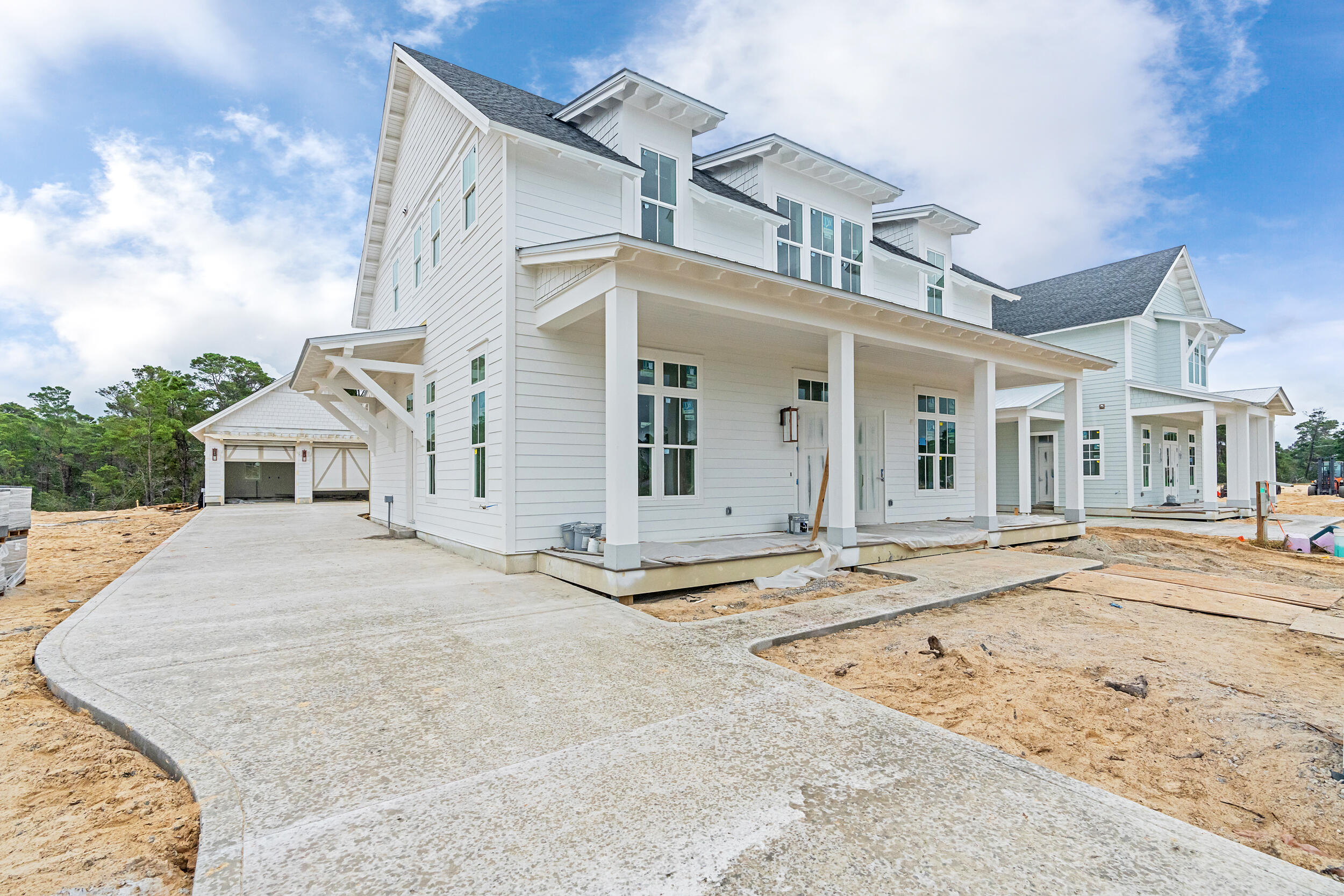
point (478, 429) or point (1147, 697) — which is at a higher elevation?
point (478, 429)

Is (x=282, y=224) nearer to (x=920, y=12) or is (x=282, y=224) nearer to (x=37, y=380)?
(x=920, y=12)

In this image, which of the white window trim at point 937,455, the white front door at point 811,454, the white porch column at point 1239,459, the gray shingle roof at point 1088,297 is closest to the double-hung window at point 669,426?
the white front door at point 811,454

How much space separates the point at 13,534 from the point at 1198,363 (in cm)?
2896

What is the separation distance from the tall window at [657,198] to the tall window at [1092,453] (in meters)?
17.1

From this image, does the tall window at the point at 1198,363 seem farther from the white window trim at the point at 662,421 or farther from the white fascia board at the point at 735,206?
the white window trim at the point at 662,421

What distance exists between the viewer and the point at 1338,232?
18.8m

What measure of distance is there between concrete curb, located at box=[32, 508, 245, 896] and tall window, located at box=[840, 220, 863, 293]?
36.1 ft

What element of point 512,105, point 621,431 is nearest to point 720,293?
point 621,431

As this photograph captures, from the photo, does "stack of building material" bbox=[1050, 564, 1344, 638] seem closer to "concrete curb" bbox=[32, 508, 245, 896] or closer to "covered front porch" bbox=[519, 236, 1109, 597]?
"covered front porch" bbox=[519, 236, 1109, 597]

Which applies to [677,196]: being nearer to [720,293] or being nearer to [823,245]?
[720,293]

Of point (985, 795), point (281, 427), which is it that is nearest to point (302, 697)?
point (985, 795)

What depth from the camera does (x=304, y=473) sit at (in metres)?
23.7

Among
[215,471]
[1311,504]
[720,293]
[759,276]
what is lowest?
[1311,504]

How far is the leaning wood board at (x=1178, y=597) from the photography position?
5547 millimetres
